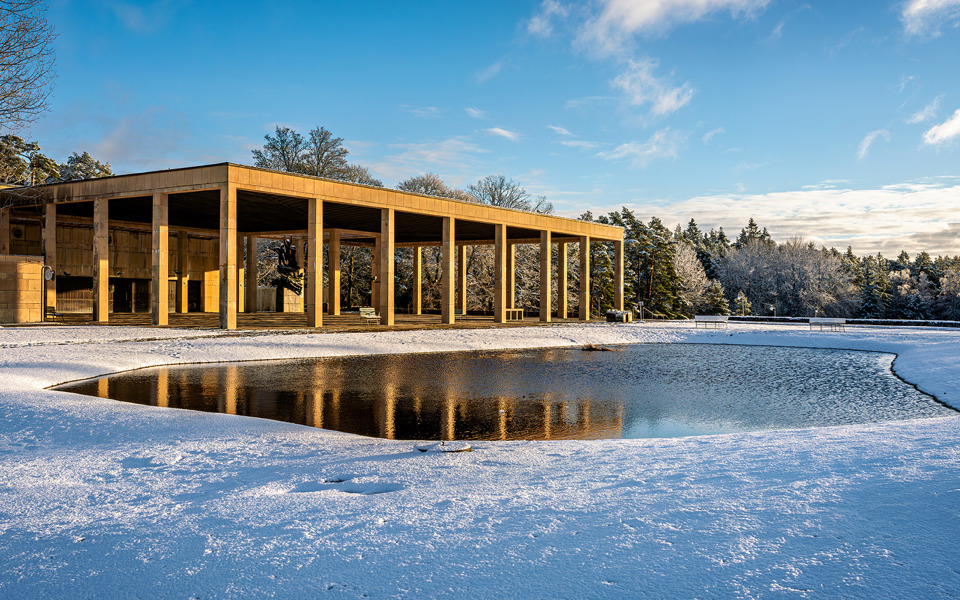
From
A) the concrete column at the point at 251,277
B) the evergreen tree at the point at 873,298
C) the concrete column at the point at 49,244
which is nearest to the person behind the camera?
the concrete column at the point at 49,244

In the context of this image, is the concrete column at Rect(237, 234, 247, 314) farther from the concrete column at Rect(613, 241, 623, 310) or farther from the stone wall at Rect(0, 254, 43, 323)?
the concrete column at Rect(613, 241, 623, 310)

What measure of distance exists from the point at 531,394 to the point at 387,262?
63.5ft

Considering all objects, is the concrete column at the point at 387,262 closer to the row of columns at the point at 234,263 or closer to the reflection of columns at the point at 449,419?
the row of columns at the point at 234,263

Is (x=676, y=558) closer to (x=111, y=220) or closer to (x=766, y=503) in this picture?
(x=766, y=503)

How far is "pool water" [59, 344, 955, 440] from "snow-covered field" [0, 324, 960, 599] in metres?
1.33

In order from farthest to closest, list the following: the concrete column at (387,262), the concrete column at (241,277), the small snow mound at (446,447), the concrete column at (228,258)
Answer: the concrete column at (241,277)
the concrete column at (387,262)
the concrete column at (228,258)
the small snow mound at (446,447)

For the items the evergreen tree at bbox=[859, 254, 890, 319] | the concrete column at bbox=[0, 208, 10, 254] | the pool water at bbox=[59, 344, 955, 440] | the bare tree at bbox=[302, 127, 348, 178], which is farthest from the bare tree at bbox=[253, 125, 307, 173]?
the evergreen tree at bbox=[859, 254, 890, 319]

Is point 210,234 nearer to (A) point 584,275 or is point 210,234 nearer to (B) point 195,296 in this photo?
(B) point 195,296

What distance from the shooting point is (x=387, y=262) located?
29.8m

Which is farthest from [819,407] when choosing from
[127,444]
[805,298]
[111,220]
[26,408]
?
[805,298]

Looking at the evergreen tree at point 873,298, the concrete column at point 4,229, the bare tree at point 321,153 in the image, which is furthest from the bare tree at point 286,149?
the evergreen tree at point 873,298

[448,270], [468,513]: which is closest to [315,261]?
[448,270]

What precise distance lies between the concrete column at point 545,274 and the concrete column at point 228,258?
758 inches

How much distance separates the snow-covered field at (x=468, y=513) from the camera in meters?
3.35
